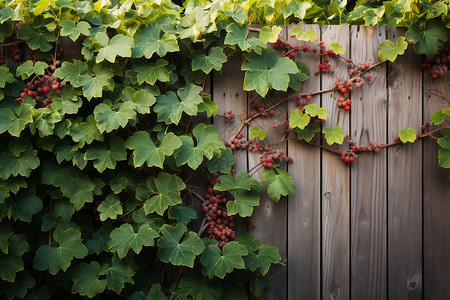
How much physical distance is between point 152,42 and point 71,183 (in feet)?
2.49

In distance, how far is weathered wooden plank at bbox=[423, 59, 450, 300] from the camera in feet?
7.64

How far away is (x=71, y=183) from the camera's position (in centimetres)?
207

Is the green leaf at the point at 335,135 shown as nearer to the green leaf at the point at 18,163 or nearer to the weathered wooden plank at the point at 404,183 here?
the weathered wooden plank at the point at 404,183

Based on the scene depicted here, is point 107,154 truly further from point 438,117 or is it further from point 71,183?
point 438,117

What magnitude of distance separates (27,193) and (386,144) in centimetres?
180

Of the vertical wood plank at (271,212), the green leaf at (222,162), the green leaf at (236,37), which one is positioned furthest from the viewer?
the vertical wood plank at (271,212)

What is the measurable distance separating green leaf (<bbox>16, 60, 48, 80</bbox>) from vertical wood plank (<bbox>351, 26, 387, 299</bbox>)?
4.99 ft

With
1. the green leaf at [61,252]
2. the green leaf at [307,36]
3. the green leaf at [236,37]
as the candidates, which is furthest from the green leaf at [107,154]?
the green leaf at [307,36]

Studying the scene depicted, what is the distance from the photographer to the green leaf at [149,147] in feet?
6.41

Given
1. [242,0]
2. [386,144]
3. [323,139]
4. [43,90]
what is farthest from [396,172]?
[43,90]

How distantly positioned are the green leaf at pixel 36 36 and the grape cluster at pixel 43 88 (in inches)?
3.9

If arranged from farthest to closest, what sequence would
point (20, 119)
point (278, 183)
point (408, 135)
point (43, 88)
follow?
1. point (408, 135)
2. point (278, 183)
3. point (43, 88)
4. point (20, 119)

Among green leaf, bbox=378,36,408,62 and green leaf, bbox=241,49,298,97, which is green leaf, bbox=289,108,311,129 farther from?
green leaf, bbox=378,36,408,62

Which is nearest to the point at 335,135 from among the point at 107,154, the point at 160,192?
the point at 160,192
